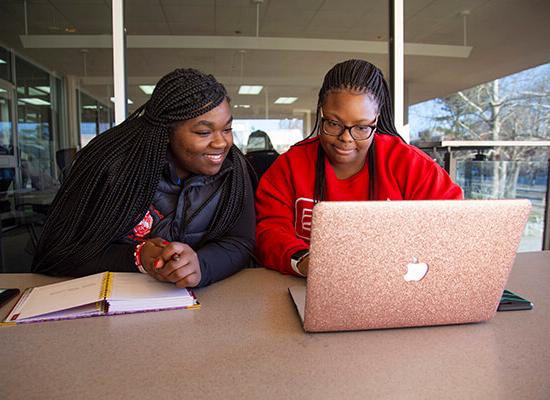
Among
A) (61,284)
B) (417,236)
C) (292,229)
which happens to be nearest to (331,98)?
(292,229)

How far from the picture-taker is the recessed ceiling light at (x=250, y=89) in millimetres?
5957

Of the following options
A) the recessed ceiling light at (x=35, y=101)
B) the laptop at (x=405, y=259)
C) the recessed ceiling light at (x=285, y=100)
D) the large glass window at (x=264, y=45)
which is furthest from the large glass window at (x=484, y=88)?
the recessed ceiling light at (x=35, y=101)

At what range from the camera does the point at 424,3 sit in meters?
4.43

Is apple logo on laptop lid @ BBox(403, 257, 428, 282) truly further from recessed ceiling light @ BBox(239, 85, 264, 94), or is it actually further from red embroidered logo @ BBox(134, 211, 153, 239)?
recessed ceiling light @ BBox(239, 85, 264, 94)

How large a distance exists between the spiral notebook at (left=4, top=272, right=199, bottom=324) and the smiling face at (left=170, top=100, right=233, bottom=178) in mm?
355

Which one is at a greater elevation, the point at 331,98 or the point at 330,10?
the point at 330,10

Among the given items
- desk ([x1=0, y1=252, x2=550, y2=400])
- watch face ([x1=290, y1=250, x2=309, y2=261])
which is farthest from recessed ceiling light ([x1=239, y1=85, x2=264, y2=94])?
desk ([x1=0, y1=252, x2=550, y2=400])

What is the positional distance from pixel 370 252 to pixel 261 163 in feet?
4.33

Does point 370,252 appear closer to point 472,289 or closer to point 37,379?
point 472,289

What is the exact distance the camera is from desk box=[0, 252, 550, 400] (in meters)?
0.56

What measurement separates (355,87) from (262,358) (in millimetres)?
837

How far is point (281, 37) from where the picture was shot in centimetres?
499

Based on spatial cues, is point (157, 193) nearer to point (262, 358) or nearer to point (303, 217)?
point (303, 217)

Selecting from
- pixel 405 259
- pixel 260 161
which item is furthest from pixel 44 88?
pixel 405 259
